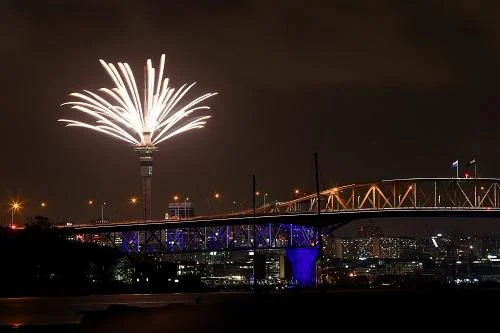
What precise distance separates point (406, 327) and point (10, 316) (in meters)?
31.7

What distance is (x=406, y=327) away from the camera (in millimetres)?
47562

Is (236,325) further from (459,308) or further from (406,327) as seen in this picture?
(459,308)

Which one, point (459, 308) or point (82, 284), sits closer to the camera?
point (459, 308)

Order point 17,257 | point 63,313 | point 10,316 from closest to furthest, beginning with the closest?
point 10,316 → point 63,313 → point 17,257

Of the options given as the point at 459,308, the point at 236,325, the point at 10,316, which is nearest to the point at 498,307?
the point at 459,308

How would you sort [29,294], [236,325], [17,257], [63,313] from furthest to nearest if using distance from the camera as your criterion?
1. [17,257]
2. [29,294]
3. [63,313]
4. [236,325]

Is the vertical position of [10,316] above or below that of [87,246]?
below

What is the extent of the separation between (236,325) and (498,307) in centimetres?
1630

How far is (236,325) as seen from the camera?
171 feet

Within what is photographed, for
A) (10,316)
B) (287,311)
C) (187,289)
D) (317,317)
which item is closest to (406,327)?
(317,317)

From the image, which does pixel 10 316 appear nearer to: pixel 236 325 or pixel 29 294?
pixel 236 325

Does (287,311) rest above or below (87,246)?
below

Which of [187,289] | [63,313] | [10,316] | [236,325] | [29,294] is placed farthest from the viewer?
[187,289]

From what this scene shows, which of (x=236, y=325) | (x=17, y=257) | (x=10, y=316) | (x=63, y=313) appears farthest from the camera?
(x=17, y=257)
